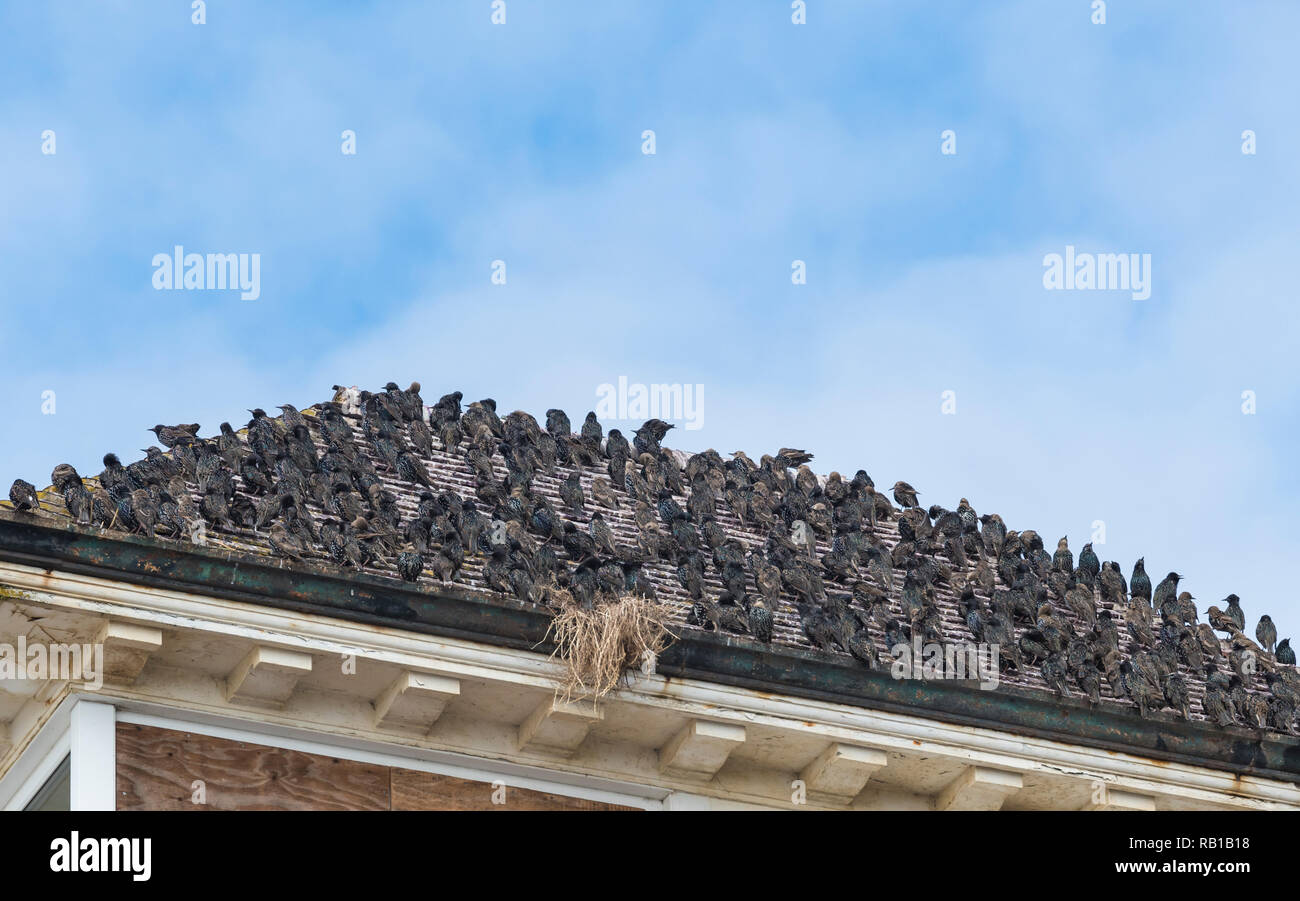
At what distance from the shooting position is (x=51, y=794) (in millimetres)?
12625

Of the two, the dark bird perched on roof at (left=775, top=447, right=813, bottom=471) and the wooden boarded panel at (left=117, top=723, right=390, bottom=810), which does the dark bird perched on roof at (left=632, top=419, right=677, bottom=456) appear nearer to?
the dark bird perched on roof at (left=775, top=447, right=813, bottom=471)

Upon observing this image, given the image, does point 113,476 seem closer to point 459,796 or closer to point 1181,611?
point 459,796

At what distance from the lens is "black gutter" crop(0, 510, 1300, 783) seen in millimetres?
11875

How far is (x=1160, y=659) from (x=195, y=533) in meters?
6.11

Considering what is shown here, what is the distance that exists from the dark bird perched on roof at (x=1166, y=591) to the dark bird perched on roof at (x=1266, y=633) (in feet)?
2.04

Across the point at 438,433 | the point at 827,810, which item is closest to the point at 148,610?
the point at 827,810

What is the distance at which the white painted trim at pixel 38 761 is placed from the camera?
41.0ft

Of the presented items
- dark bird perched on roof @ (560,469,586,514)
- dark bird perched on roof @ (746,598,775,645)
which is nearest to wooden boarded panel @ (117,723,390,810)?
dark bird perched on roof @ (746,598,775,645)

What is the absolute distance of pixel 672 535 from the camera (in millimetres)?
15242

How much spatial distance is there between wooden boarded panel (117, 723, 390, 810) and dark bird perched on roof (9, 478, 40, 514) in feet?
4.43

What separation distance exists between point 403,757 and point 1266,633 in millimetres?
6654

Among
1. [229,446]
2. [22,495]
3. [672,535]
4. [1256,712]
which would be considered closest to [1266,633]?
[1256,712]

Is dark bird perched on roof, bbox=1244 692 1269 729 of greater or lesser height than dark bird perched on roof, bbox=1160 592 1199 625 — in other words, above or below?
below
